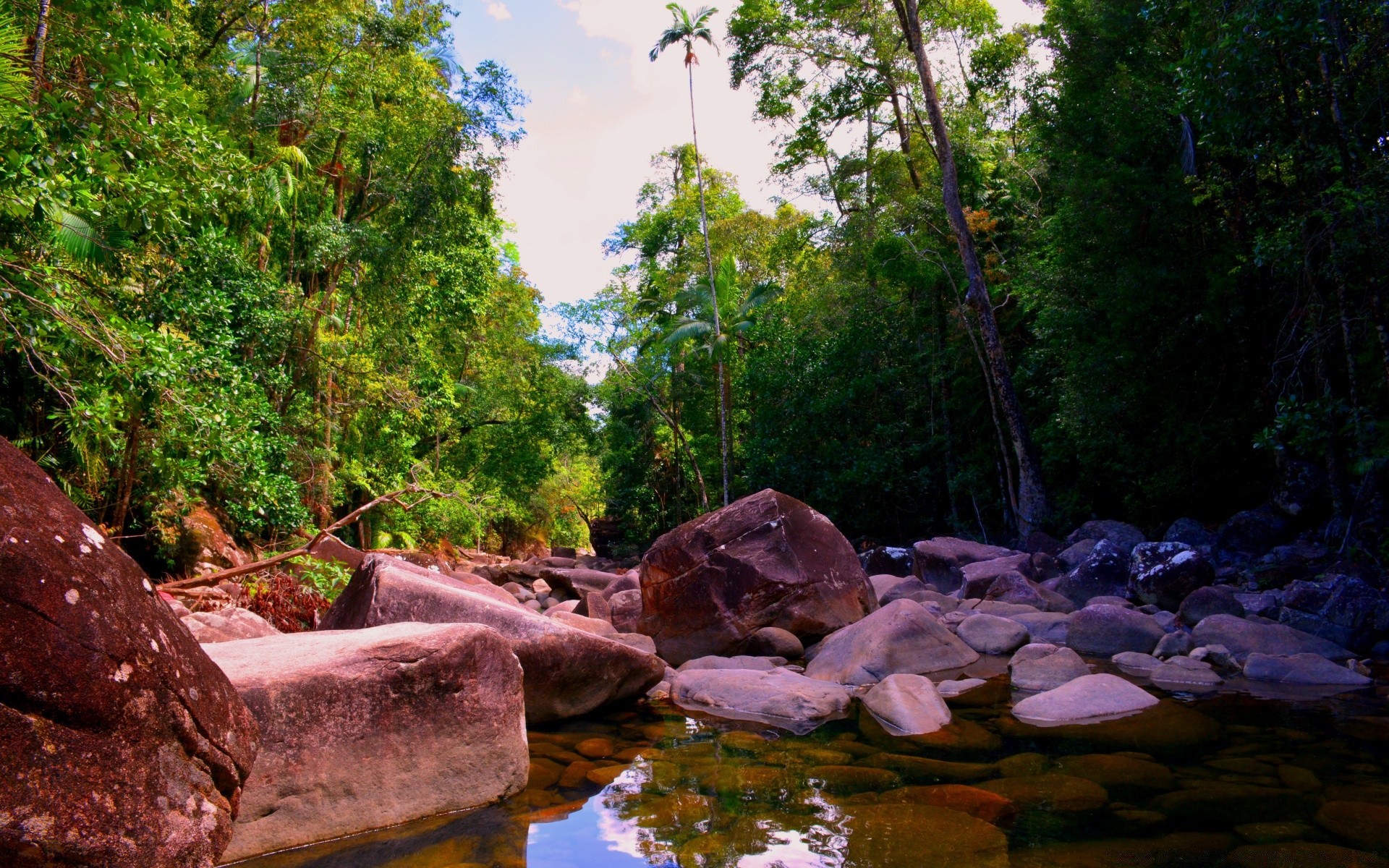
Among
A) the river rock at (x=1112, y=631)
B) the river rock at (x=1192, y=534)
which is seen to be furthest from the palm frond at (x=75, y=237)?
the river rock at (x=1192, y=534)

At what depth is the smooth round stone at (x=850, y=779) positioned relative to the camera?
3.92m

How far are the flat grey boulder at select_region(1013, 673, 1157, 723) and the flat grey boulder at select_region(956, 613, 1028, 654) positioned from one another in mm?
1843

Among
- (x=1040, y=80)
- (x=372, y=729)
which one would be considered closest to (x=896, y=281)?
(x=1040, y=80)

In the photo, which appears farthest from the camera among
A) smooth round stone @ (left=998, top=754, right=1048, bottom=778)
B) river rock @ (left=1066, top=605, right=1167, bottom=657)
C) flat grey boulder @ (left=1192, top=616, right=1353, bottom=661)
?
river rock @ (left=1066, top=605, right=1167, bottom=657)

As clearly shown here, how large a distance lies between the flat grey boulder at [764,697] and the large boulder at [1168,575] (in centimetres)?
420

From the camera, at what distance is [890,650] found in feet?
21.8

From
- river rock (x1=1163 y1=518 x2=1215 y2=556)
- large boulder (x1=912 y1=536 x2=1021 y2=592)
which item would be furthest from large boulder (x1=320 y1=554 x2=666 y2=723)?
river rock (x1=1163 y1=518 x2=1215 y2=556)

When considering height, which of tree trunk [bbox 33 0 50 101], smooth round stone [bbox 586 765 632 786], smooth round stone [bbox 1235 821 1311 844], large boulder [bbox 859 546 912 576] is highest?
tree trunk [bbox 33 0 50 101]

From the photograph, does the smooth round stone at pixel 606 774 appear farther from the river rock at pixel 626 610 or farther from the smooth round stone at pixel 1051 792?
the river rock at pixel 626 610

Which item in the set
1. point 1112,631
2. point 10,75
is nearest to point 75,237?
point 10,75

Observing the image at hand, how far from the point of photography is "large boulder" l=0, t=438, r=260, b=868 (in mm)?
2053

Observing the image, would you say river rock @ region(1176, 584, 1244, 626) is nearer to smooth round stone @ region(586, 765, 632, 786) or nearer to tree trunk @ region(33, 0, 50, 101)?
smooth round stone @ region(586, 765, 632, 786)

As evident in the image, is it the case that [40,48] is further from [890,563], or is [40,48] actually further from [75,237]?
[890,563]

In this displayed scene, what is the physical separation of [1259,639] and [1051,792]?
380 centimetres
